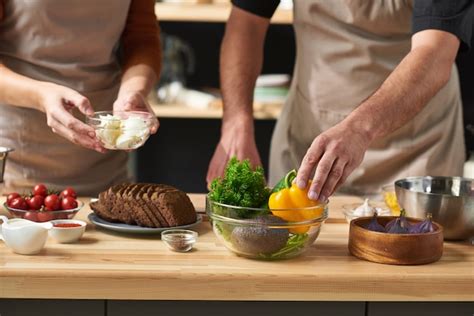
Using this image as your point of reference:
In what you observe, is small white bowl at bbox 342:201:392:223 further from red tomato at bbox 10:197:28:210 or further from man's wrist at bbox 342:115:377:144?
red tomato at bbox 10:197:28:210

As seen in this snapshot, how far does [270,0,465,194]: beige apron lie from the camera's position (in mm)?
2482

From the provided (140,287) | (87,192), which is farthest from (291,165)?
(140,287)

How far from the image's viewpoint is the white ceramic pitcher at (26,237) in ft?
5.59

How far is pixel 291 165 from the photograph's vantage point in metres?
2.72

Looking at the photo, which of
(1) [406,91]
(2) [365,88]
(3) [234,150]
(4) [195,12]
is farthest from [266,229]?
(4) [195,12]

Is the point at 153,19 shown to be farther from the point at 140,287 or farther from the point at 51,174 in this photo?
the point at 140,287

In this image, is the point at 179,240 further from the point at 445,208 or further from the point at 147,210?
the point at 445,208

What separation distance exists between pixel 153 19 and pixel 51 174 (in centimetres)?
56

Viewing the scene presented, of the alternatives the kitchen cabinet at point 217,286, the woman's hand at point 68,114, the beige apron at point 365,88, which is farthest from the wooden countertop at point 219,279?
the beige apron at point 365,88

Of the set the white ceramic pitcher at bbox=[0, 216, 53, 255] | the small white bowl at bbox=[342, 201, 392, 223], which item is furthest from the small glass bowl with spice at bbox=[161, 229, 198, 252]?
the small white bowl at bbox=[342, 201, 392, 223]

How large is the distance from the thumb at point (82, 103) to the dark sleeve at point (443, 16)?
85cm

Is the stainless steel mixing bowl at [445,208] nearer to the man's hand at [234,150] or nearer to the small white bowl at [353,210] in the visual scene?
the small white bowl at [353,210]

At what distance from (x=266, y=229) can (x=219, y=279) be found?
0.15 meters

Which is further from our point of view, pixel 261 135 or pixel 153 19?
pixel 261 135
